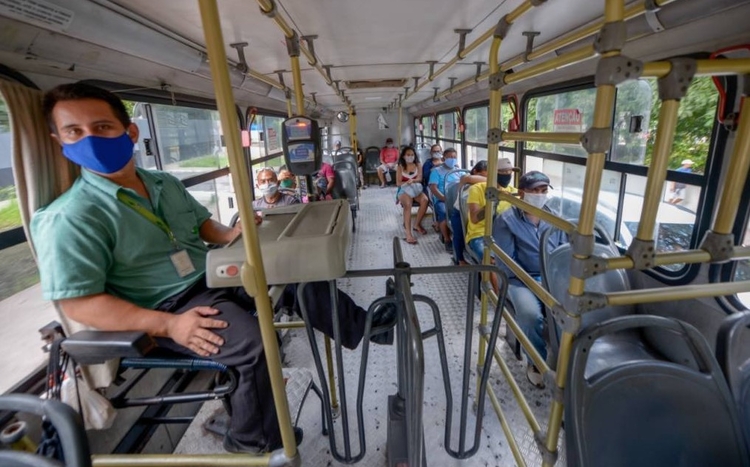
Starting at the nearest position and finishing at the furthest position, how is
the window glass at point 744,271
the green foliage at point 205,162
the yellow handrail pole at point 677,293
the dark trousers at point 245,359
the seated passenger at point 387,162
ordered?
1. the yellow handrail pole at point 677,293
2. the dark trousers at point 245,359
3. the window glass at point 744,271
4. the green foliage at point 205,162
5. the seated passenger at point 387,162

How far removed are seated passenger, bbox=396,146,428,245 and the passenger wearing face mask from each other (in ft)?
9.66

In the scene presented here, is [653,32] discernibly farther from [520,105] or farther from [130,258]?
[130,258]

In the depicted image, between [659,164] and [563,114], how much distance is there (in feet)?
8.85

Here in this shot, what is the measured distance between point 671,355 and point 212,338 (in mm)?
2707

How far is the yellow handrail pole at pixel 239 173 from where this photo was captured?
829 millimetres

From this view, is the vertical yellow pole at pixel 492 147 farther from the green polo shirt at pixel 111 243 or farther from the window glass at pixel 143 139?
the window glass at pixel 143 139

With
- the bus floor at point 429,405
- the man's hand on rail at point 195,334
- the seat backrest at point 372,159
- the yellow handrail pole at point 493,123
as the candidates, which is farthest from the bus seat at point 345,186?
the seat backrest at point 372,159

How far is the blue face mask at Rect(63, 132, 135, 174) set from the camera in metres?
1.45

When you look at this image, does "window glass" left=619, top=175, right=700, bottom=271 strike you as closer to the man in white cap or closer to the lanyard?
the man in white cap

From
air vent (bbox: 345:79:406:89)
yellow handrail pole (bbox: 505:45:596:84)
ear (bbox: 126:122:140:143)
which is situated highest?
air vent (bbox: 345:79:406:89)

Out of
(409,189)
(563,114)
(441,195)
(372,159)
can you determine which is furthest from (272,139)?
(372,159)

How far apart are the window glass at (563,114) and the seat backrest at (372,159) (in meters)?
8.73

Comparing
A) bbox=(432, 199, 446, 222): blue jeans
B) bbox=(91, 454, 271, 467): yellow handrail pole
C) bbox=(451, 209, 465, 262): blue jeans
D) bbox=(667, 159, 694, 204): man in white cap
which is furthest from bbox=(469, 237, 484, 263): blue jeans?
bbox=(91, 454, 271, 467): yellow handrail pole

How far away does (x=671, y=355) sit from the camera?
89.5 inches
